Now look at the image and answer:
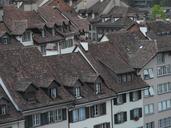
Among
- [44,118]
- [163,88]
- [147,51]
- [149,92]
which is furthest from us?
[163,88]

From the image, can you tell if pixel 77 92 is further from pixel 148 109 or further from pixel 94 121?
pixel 148 109

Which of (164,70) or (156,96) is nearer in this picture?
(156,96)

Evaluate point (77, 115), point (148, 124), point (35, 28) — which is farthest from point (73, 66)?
point (35, 28)

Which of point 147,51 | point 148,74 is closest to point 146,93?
point 148,74

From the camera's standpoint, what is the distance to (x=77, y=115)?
6006 centimetres

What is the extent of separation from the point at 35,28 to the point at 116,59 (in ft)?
63.9

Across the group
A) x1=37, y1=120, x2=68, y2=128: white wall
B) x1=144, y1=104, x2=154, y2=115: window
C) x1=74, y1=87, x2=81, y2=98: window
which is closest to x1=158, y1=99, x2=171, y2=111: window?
x1=144, y1=104, x2=154, y2=115: window

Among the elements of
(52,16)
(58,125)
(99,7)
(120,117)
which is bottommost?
(120,117)

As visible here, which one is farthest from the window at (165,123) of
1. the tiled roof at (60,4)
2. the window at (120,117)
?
the tiled roof at (60,4)

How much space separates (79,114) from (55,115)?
366 cm

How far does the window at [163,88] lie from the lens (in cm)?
7450

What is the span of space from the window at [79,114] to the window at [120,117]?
19.1 feet

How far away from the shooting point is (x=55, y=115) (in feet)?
188

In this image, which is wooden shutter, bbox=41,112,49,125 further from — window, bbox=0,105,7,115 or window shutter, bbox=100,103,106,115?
window shutter, bbox=100,103,106,115
